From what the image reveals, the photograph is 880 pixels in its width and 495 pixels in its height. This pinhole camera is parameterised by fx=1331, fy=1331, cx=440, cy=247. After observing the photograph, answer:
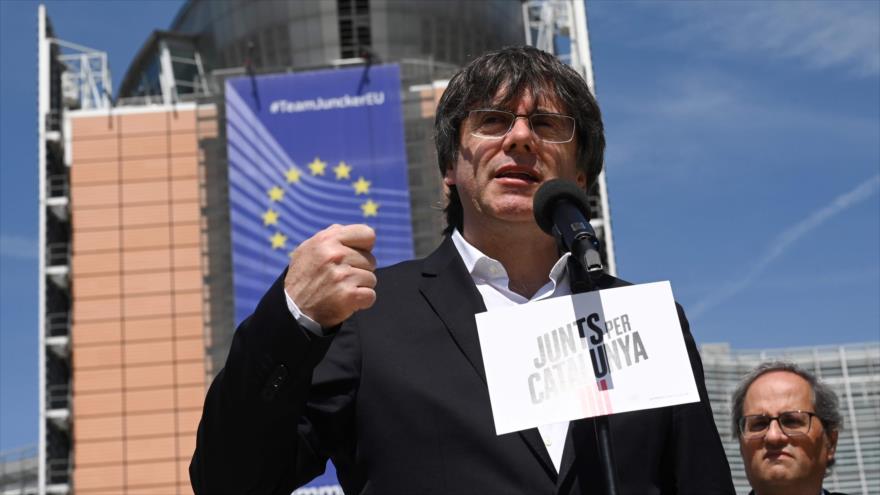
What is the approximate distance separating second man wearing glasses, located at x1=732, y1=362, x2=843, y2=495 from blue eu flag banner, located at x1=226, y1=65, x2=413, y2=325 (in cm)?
4246

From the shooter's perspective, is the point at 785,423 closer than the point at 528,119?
No

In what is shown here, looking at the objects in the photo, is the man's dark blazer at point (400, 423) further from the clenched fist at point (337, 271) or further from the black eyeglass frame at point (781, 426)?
the black eyeglass frame at point (781, 426)

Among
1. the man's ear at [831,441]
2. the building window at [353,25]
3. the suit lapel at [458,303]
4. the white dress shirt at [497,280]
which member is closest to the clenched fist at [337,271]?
the suit lapel at [458,303]

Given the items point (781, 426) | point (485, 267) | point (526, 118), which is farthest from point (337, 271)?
point (781, 426)

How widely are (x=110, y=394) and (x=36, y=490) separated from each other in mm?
7519

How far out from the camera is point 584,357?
9.36 feet

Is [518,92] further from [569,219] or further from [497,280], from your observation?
[569,219]

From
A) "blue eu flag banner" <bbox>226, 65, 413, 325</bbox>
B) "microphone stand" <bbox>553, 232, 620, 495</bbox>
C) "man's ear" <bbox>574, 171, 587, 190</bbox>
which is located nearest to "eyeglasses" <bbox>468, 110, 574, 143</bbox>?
"man's ear" <bbox>574, 171, 587, 190</bbox>

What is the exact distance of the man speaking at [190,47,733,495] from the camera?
279 cm

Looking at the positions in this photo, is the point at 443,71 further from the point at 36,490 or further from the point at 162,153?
the point at 36,490

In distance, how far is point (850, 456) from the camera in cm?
6406

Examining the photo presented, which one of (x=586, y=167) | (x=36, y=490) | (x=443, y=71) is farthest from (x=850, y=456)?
(x=586, y=167)

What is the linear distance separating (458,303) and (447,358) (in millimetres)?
177

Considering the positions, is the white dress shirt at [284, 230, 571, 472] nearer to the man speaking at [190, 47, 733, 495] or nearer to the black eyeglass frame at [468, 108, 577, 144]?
the man speaking at [190, 47, 733, 495]
